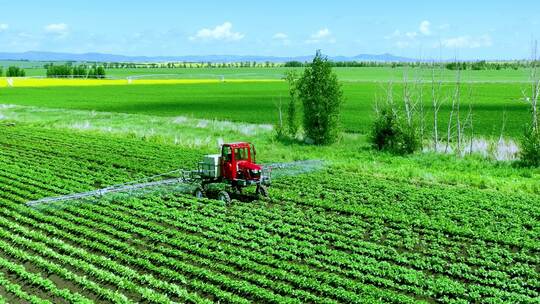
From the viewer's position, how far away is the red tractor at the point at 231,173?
20.4m

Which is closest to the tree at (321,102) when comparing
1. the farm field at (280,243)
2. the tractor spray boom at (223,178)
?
the farm field at (280,243)

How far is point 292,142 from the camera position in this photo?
3850cm

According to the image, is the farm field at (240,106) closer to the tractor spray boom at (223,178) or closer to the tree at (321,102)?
the tree at (321,102)

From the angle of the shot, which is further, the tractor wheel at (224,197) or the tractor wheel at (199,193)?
the tractor wheel at (199,193)

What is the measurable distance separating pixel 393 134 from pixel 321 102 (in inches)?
229

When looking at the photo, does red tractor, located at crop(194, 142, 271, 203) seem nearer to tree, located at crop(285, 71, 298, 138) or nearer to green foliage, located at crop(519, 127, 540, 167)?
green foliage, located at crop(519, 127, 540, 167)

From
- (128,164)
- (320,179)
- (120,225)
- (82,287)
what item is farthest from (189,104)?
(82,287)

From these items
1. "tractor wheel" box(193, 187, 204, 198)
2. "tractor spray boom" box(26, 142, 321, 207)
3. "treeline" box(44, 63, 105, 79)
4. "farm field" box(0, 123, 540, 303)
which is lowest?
"farm field" box(0, 123, 540, 303)

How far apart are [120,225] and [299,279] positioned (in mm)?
6844

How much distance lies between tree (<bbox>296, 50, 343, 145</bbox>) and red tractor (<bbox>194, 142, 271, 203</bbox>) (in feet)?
53.6

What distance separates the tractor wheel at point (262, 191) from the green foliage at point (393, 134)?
45.8ft

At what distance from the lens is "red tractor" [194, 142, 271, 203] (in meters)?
20.4

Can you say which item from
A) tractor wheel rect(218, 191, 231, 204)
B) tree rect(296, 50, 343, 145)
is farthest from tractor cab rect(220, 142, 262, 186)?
tree rect(296, 50, 343, 145)

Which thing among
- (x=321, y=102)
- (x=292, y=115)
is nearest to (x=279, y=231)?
(x=321, y=102)
